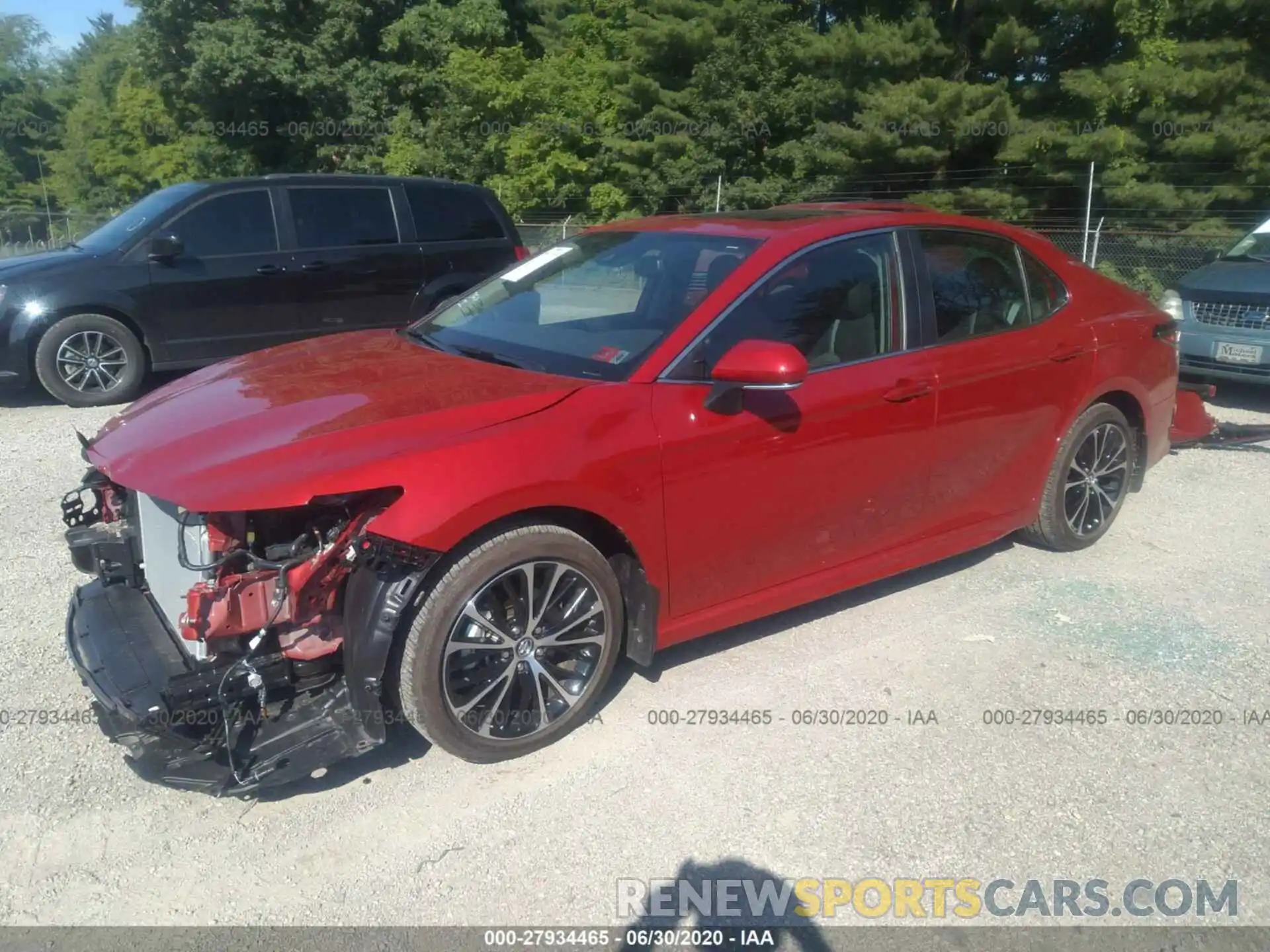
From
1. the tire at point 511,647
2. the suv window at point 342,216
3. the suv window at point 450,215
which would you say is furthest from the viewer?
the suv window at point 450,215

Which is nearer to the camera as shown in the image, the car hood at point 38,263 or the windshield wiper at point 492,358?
the windshield wiper at point 492,358

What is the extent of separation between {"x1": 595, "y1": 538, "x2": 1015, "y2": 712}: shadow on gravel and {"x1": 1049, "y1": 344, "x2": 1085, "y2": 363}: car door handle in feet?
3.55

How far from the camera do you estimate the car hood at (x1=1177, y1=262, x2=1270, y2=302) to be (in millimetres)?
8219

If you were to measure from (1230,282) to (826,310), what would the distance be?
20.2 ft

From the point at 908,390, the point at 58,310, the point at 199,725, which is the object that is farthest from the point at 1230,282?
the point at 58,310

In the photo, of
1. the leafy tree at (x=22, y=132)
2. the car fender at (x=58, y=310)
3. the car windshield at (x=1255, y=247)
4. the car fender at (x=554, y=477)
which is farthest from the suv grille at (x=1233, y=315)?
the leafy tree at (x=22, y=132)

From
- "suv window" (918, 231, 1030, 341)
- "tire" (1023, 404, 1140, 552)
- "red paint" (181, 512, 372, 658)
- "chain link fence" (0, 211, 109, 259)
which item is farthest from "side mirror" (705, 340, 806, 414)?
"chain link fence" (0, 211, 109, 259)

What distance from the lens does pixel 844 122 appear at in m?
21.4

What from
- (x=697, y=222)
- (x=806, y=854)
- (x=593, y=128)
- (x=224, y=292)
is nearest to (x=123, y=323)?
(x=224, y=292)

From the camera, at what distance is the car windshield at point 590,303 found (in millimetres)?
3799

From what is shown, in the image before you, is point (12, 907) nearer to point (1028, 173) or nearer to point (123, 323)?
point (123, 323)

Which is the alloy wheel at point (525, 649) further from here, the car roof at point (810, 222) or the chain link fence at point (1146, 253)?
the chain link fence at point (1146, 253)

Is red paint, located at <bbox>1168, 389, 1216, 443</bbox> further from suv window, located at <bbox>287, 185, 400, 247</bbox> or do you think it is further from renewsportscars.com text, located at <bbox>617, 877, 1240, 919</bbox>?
suv window, located at <bbox>287, 185, 400, 247</bbox>

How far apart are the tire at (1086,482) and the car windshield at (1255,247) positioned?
4.81 m
